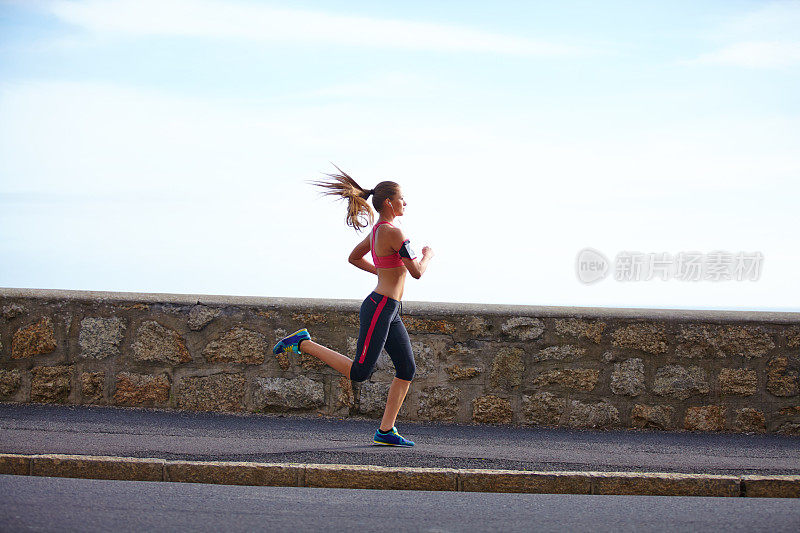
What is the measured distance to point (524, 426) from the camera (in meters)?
7.60

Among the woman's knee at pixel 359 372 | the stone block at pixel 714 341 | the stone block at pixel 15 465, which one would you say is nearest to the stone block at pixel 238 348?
the woman's knee at pixel 359 372

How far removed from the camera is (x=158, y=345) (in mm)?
7816

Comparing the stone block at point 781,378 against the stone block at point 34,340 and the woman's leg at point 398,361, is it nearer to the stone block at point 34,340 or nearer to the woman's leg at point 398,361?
the woman's leg at point 398,361

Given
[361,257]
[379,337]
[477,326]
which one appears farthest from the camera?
[477,326]

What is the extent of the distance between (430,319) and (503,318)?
632mm

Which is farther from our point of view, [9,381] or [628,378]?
[9,381]

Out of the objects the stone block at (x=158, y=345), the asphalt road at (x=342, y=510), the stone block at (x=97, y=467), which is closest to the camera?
the asphalt road at (x=342, y=510)

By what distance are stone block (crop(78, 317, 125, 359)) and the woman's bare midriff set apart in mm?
2897

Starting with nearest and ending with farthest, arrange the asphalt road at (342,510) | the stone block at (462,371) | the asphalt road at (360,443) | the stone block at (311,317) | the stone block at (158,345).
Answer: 1. the asphalt road at (342,510)
2. the asphalt road at (360,443)
3. the stone block at (462,371)
4. the stone block at (311,317)
5. the stone block at (158,345)

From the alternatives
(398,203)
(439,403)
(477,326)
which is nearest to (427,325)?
(477,326)

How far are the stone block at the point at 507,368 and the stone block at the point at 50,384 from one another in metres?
3.82

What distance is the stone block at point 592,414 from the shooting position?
762 cm

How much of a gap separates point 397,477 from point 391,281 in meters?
1.40

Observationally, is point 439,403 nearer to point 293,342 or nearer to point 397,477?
point 293,342
